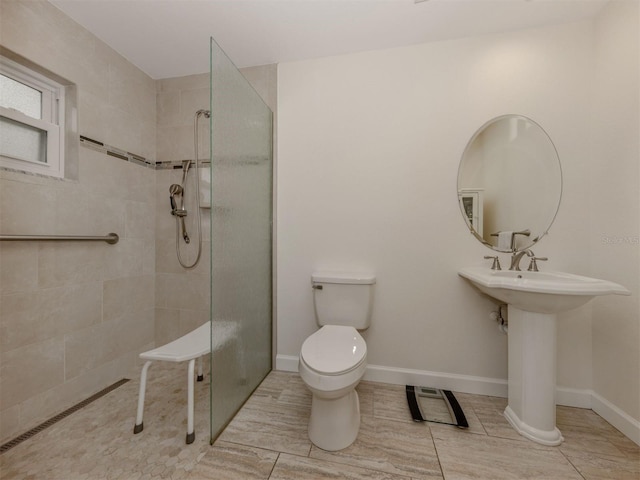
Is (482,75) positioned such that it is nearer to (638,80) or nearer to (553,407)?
(638,80)

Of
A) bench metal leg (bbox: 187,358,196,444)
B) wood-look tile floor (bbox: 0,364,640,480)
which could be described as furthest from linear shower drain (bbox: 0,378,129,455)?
bench metal leg (bbox: 187,358,196,444)

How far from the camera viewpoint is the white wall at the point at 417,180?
1.55 metres

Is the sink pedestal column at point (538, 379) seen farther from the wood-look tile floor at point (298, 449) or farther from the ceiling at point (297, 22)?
the ceiling at point (297, 22)

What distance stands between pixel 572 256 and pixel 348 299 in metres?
1.33

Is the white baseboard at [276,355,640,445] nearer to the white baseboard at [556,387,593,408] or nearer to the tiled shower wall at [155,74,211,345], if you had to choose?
the white baseboard at [556,387,593,408]

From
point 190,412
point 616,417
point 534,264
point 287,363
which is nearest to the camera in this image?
point 190,412

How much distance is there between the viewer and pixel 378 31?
5.25ft

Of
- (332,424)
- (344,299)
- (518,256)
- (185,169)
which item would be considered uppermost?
(185,169)

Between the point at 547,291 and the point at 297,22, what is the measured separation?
74.7 inches

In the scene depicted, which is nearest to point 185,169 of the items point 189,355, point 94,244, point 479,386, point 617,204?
point 94,244

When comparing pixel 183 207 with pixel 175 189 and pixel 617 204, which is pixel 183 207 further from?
pixel 617 204

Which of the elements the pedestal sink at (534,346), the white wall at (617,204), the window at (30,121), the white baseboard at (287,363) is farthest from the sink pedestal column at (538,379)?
the window at (30,121)

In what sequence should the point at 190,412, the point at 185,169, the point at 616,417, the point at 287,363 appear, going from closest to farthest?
the point at 190,412 → the point at 616,417 → the point at 287,363 → the point at 185,169

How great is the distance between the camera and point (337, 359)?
120 cm
